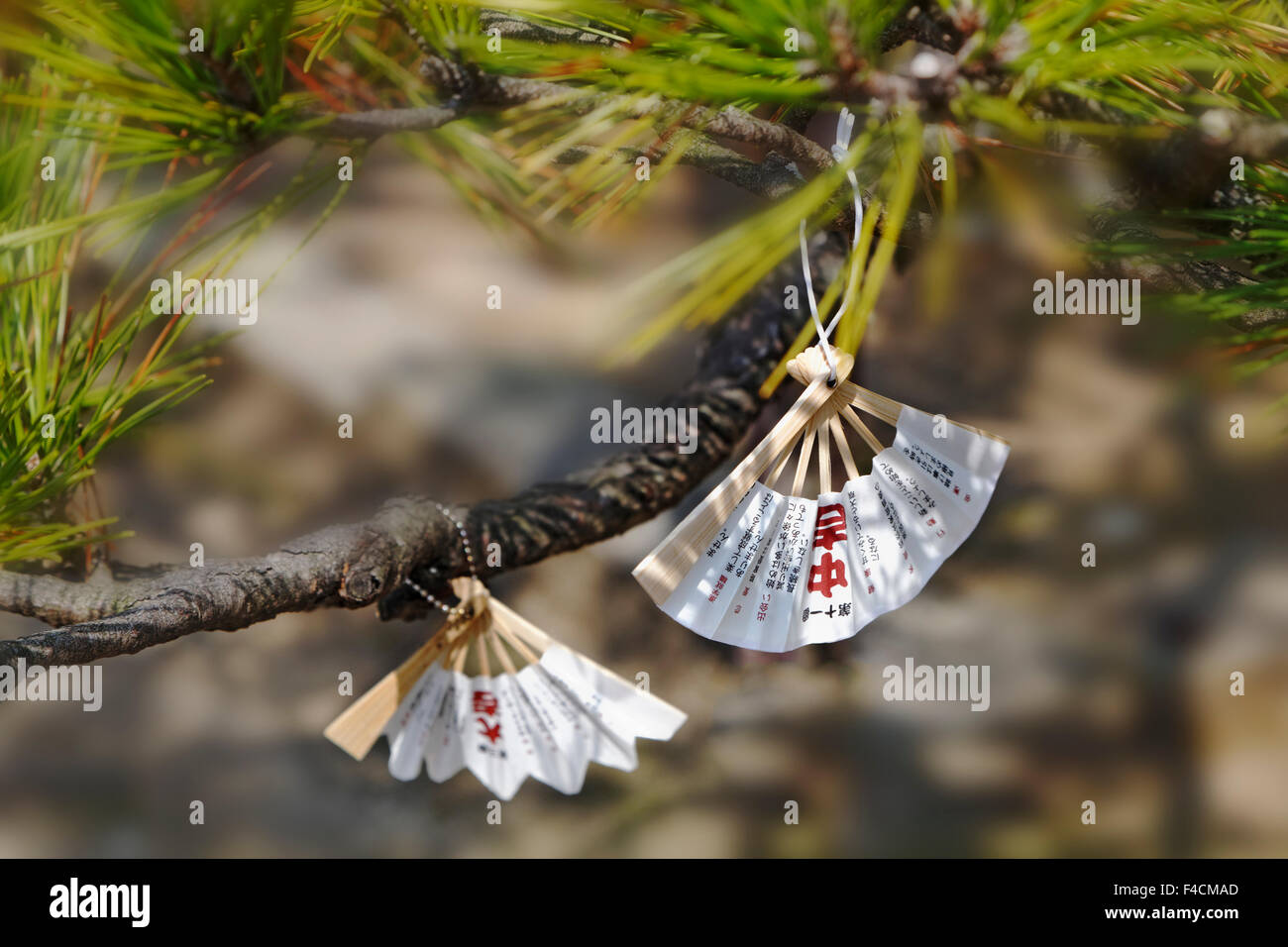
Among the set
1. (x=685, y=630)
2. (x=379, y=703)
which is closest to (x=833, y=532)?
(x=379, y=703)

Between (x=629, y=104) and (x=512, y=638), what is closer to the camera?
(x=629, y=104)

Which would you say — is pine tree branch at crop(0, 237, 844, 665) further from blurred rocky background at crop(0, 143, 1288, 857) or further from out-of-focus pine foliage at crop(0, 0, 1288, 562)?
blurred rocky background at crop(0, 143, 1288, 857)

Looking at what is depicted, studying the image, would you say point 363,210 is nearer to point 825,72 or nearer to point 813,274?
point 813,274

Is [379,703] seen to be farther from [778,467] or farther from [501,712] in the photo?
[778,467]

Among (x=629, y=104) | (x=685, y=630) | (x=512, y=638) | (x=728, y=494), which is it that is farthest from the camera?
(x=685, y=630)

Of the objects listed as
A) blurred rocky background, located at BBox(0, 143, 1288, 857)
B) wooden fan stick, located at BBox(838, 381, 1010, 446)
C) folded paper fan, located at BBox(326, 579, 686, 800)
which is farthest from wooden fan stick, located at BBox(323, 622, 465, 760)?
blurred rocky background, located at BBox(0, 143, 1288, 857)

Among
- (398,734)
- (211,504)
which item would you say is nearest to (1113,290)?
(398,734)

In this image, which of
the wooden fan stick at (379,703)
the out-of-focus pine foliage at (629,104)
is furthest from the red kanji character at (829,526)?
the wooden fan stick at (379,703)
